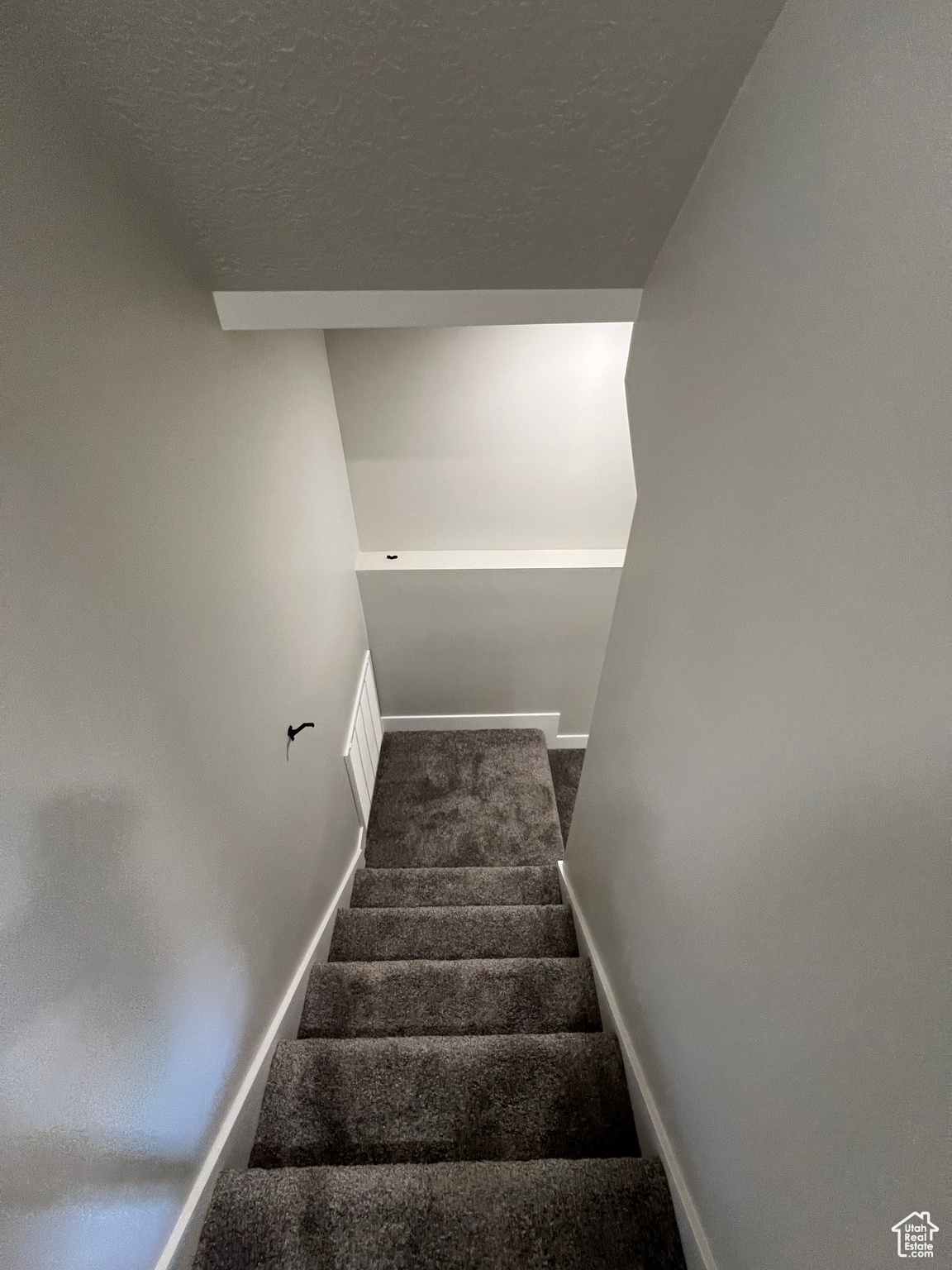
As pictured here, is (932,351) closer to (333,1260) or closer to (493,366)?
(333,1260)

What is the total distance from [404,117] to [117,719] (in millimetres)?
926

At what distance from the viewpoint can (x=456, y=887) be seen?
2.66 metres

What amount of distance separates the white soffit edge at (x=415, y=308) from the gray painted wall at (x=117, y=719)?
0.08 m

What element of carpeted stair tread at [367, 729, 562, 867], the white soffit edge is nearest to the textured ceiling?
the white soffit edge

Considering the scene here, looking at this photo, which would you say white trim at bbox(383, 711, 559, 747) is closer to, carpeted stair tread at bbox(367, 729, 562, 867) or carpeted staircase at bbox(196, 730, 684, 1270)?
carpeted stair tread at bbox(367, 729, 562, 867)

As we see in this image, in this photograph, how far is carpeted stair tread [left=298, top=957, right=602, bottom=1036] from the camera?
5.76 ft

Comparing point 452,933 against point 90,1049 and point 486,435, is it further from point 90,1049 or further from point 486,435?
point 486,435

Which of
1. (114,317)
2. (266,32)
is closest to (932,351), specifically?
(266,32)

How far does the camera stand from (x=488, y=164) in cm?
86

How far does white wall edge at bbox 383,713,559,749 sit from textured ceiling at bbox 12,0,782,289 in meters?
2.82

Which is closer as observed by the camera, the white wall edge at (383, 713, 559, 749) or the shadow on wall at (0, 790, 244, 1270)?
the shadow on wall at (0, 790, 244, 1270)

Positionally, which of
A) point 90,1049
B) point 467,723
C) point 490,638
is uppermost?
point 490,638

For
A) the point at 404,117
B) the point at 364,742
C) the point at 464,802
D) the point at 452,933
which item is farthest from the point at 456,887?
the point at 404,117

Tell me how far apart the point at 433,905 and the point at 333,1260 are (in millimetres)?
1542
